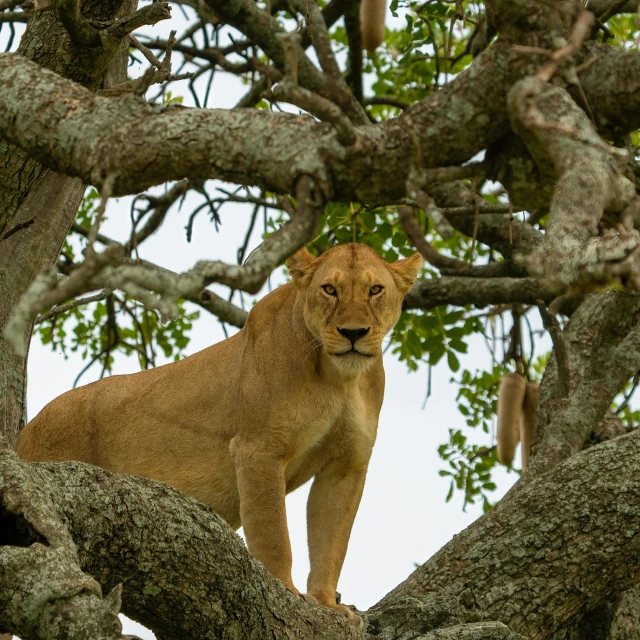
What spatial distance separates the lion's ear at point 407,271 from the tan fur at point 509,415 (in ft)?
3.51

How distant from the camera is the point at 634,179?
352cm

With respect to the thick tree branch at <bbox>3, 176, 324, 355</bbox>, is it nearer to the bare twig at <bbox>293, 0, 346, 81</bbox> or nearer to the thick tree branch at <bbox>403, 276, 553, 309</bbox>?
the bare twig at <bbox>293, 0, 346, 81</bbox>

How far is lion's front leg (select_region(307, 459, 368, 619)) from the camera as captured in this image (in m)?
5.84

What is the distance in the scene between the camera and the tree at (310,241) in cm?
289

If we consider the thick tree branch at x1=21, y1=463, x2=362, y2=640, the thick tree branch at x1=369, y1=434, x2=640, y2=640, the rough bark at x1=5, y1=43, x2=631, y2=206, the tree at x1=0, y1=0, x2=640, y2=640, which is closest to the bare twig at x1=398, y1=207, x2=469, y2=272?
the tree at x1=0, y1=0, x2=640, y2=640

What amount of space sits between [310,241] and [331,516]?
6.63ft

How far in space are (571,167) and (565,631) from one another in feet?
Answer: 10.1

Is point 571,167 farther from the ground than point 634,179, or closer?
closer

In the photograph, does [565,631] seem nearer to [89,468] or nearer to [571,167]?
[89,468]

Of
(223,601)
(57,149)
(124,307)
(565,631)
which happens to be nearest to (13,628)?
(223,601)

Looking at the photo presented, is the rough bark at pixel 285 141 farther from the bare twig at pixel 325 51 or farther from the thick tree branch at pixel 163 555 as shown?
the thick tree branch at pixel 163 555

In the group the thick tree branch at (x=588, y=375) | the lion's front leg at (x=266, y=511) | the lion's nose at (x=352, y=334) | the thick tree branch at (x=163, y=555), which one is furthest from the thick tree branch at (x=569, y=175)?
the thick tree branch at (x=588, y=375)

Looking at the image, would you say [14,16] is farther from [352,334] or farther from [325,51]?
[325,51]

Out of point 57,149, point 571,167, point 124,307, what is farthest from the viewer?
point 124,307
